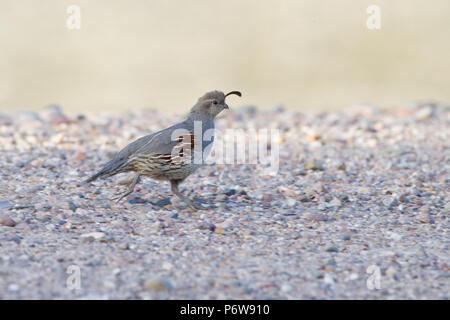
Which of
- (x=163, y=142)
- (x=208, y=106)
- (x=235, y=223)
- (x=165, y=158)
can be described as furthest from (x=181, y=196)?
(x=208, y=106)

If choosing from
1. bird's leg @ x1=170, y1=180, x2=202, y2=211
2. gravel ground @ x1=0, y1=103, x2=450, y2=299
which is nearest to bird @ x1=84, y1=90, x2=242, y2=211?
bird's leg @ x1=170, y1=180, x2=202, y2=211

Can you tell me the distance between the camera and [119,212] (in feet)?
19.2

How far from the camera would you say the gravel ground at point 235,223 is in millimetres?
4457

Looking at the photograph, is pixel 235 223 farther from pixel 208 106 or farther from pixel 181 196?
pixel 208 106

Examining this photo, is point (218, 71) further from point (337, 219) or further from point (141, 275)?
point (141, 275)

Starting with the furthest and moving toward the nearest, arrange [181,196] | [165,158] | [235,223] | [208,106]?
[208,106]
[181,196]
[165,158]
[235,223]

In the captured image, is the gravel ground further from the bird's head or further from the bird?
the bird's head

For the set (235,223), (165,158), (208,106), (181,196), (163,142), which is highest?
(208,106)

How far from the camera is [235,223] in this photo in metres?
5.73

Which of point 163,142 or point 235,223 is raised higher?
point 163,142

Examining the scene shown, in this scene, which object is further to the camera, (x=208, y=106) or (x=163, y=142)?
(x=208, y=106)

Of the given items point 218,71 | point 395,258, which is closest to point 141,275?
point 395,258

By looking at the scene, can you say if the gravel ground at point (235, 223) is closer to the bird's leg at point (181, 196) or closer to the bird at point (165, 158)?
the bird's leg at point (181, 196)

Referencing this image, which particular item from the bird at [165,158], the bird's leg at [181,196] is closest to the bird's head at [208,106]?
the bird at [165,158]
